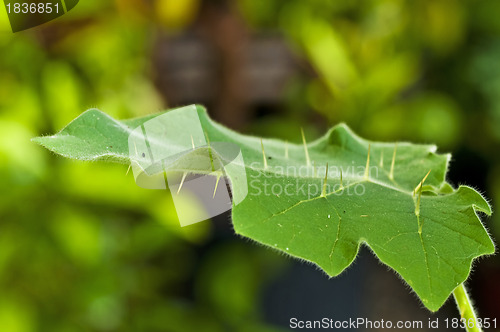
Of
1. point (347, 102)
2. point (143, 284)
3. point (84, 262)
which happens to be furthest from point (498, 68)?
point (84, 262)

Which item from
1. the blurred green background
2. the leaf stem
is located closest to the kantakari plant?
the leaf stem

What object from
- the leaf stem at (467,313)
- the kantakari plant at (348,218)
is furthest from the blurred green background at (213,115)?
the leaf stem at (467,313)

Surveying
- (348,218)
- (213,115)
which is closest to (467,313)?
(348,218)

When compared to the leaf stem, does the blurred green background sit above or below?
below

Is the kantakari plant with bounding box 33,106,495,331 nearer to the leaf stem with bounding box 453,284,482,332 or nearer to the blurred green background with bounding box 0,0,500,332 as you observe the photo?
the leaf stem with bounding box 453,284,482,332

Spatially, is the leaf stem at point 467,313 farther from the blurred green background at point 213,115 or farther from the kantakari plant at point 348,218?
the blurred green background at point 213,115
